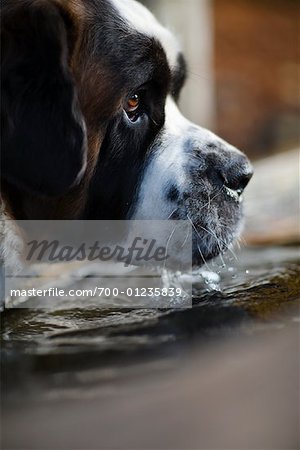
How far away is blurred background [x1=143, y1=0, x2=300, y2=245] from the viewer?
7.62 metres

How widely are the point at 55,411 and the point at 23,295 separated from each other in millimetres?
1016

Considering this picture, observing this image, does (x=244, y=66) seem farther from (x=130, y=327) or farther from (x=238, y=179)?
(x=130, y=327)

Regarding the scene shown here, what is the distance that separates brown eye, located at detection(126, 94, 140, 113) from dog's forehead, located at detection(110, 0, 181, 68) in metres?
0.16

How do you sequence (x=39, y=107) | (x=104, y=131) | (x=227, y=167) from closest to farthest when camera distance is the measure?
(x=39, y=107), (x=104, y=131), (x=227, y=167)

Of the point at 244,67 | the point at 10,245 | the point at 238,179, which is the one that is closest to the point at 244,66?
the point at 244,67

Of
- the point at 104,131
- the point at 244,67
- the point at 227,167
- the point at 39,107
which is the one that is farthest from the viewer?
the point at 244,67

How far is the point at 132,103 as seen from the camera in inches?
74.1

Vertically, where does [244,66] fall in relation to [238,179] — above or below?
above

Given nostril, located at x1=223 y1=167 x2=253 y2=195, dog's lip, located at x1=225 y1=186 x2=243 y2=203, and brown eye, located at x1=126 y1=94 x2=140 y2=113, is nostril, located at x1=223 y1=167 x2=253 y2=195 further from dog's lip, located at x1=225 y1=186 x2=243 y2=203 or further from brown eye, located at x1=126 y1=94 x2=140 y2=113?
brown eye, located at x1=126 y1=94 x2=140 y2=113

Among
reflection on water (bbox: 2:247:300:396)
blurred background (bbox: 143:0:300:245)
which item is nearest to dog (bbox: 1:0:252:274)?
reflection on water (bbox: 2:247:300:396)

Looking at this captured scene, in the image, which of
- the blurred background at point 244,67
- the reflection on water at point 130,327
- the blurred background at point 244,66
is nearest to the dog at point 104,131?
the reflection on water at point 130,327

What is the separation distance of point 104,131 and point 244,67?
6.66m

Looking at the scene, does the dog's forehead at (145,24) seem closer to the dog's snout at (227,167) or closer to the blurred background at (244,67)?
the dog's snout at (227,167)

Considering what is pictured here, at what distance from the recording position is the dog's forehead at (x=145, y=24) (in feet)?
6.25
